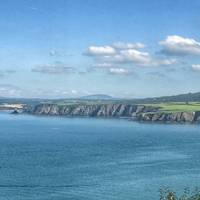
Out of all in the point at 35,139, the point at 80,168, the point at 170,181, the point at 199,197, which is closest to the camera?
the point at 199,197

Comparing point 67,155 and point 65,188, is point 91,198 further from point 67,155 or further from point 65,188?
point 67,155

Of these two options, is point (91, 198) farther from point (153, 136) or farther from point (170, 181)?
point (153, 136)

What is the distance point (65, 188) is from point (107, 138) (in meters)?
95.6

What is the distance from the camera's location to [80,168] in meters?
102

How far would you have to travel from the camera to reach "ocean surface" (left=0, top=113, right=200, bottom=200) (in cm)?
8069

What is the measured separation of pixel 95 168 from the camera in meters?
102

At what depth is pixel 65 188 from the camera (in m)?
83.2

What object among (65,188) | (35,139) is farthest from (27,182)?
(35,139)

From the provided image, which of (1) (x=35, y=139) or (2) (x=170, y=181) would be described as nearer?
(2) (x=170, y=181)

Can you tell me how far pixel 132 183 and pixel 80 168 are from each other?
702 inches

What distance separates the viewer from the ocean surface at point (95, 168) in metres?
80.7

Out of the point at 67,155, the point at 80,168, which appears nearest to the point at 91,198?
the point at 80,168

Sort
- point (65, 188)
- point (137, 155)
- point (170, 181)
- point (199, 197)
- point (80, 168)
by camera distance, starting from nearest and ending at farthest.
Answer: point (199, 197), point (65, 188), point (170, 181), point (80, 168), point (137, 155)

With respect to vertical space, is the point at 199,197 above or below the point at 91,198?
above
